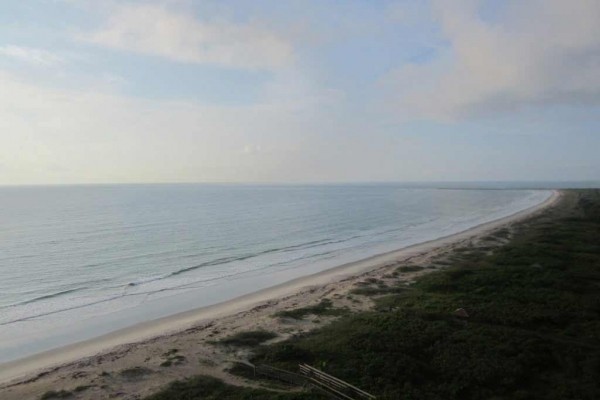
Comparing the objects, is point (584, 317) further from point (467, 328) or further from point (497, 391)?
point (497, 391)

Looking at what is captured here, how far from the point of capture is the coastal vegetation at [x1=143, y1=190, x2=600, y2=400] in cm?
1667

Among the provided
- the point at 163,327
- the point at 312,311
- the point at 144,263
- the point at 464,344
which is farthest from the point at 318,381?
the point at 144,263

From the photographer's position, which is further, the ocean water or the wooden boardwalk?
the ocean water

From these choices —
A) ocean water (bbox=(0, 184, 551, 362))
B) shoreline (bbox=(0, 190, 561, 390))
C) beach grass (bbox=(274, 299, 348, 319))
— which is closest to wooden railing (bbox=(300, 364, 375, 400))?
beach grass (bbox=(274, 299, 348, 319))

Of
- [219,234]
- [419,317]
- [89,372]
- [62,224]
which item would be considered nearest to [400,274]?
[419,317]

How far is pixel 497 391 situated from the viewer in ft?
Result: 54.1

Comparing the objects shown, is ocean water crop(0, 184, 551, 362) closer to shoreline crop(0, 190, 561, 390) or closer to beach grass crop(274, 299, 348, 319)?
shoreline crop(0, 190, 561, 390)

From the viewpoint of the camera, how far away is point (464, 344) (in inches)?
794

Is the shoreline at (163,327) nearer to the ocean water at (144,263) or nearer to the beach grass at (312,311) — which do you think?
the ocean water at (144,263)

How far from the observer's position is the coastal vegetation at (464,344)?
1667cm

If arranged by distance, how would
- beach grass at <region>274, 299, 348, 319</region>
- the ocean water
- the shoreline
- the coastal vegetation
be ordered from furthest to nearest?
the ocean water → beach grass at <region>274, 299, 348, 319</region> → the shoreline → the coastal vegetation

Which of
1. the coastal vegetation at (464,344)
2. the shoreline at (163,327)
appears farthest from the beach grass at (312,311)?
the shoreline at (163,327)

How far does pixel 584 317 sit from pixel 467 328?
7006 mm

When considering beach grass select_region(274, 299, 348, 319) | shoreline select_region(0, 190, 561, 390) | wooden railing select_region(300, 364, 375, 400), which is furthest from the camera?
beach grass select_region(274, 299, 348, 319)
